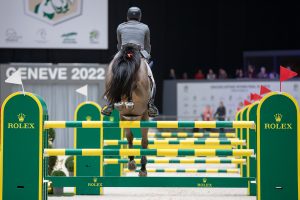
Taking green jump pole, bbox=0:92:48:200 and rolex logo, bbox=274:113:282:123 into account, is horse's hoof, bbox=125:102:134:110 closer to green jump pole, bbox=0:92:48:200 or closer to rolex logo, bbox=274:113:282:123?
green jump pole, bbox=0:92:48:200

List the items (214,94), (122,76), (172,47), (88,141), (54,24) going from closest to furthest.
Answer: (122,76) < (88,141) < (54,24) < (214,94) < (172,47)

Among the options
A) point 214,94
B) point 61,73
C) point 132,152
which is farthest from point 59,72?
point 132,152

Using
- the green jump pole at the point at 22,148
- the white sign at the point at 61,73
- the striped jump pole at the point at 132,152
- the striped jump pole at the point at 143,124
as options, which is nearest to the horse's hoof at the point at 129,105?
the striped jump pole at the point at 143,124

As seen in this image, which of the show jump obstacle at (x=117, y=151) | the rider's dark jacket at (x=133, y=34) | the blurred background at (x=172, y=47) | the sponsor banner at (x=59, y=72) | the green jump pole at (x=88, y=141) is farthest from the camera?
the blurred background at (x=172, y=47)

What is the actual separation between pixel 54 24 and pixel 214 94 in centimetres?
530

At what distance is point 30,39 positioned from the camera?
21094 millimetres

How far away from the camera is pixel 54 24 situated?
69.2 ft

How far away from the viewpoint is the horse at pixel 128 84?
5.88 meters

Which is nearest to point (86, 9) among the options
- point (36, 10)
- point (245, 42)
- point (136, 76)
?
point (36, 10)

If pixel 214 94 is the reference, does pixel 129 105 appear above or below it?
below

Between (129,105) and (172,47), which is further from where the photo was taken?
(172,47)

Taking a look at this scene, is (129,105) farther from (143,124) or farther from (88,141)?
(88,141)

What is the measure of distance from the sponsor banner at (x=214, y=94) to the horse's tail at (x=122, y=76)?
1504cm

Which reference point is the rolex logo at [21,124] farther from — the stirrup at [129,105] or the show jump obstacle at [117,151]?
the stirrup at [129,105]
